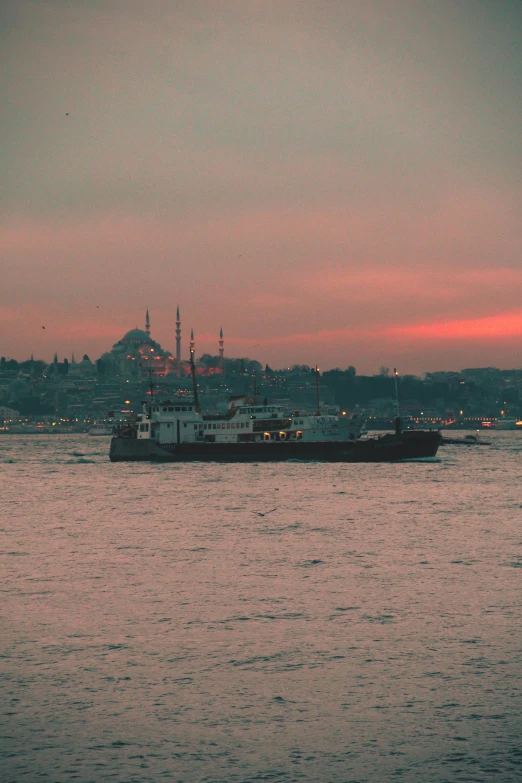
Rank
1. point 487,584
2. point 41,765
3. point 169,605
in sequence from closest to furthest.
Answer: point 41,765, point 169,605, point 487,584

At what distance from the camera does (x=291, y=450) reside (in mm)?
73438

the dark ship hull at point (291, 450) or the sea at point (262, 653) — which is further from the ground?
the dark ship hull at point (291, 450)

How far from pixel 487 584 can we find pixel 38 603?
8.78 meters

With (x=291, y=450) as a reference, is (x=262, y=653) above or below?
below

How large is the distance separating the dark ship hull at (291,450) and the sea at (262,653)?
1603 inches

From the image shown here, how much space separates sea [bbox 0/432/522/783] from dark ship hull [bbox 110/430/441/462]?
40723 millimetres

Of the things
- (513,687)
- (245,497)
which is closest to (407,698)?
(513,687)

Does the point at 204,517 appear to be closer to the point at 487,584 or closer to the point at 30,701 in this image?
the point at 487,584

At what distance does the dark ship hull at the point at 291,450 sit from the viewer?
239ft

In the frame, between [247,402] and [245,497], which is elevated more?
[247,402]

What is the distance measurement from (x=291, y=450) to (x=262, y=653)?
5949 centimetres

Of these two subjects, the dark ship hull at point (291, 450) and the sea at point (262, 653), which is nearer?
the sea at point (262, 653)

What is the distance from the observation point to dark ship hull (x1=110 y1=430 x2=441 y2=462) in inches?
2869

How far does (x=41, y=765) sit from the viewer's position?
9734 mm
